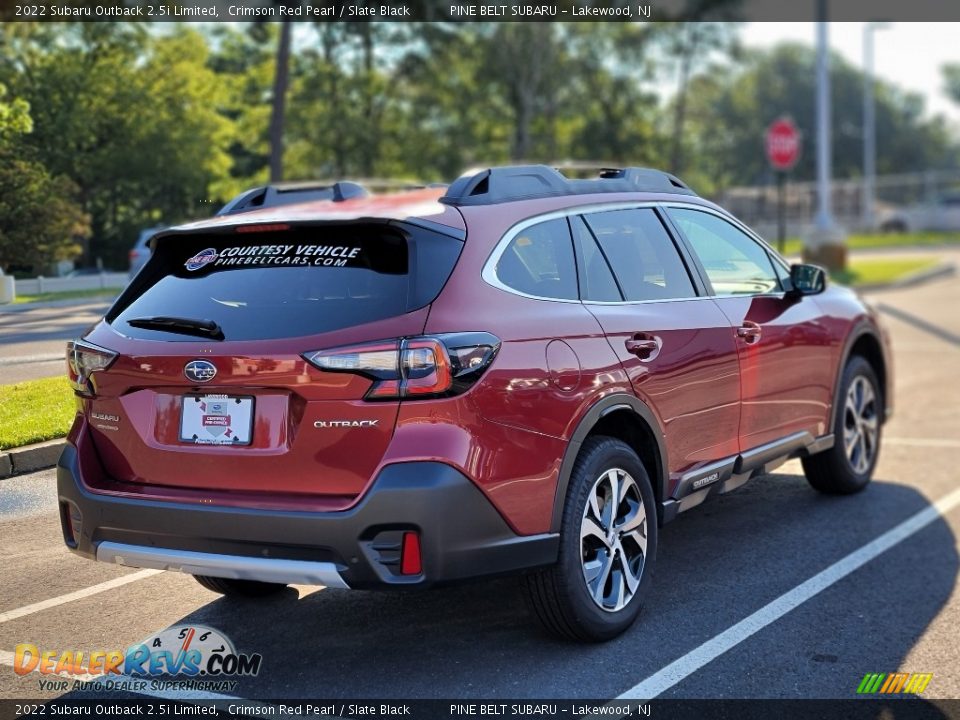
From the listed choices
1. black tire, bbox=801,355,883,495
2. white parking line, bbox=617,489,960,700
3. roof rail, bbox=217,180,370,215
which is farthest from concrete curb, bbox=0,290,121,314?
black tire, bbox=801,355,883,495

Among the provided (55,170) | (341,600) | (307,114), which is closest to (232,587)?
(341,600)

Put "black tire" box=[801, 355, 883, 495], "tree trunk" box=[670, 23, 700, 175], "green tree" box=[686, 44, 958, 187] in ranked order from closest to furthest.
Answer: "black tire" box=[801, 355, 883, 495] < "tree trunk" box=[670, 23, 700, 175] < "green tree" box=[686, 44, 958, 187]

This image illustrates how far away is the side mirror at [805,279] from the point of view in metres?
6.32

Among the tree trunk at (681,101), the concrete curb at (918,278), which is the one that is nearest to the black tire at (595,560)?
the concrete curb at (918,278)

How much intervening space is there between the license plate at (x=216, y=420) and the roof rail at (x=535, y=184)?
3.77 feet

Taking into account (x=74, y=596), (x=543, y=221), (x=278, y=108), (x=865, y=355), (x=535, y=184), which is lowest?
(x=74, y=596)

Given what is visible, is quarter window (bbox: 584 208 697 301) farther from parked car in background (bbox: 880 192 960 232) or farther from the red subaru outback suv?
parked car in background (bbox: 880 192 960 232)

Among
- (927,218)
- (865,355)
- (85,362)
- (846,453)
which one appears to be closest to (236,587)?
(85,362)

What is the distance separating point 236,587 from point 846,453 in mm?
3734

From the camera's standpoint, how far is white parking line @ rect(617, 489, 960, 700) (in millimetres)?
4231

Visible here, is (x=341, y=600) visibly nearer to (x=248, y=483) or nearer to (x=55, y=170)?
(x=248, y=483)

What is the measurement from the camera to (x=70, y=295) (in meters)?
6.74

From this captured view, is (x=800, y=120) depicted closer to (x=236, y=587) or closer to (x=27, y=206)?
(x=27, y=206)

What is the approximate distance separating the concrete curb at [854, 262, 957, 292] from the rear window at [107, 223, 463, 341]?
66.2ft
